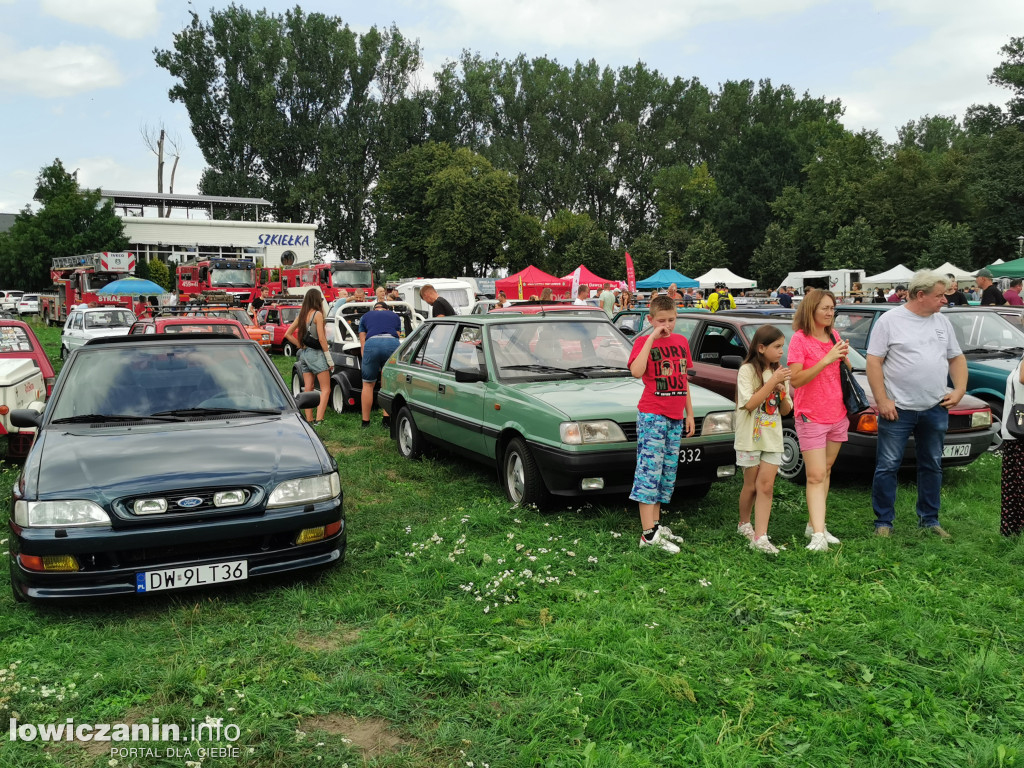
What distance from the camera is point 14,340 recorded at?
9422 millimetres

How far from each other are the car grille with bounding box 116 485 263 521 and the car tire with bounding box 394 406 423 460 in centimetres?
399

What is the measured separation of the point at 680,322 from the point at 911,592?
491cm

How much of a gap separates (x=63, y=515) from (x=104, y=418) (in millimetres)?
1110

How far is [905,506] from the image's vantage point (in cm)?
652

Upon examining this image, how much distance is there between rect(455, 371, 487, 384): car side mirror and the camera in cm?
679

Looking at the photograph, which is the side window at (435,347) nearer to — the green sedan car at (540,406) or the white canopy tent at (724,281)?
the green sedan car at (540,406)

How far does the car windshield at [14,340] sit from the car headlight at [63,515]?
242 inches

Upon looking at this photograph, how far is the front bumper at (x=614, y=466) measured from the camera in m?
5.79

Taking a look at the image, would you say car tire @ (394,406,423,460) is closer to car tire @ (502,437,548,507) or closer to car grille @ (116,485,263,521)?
car tire @ (502,437,548,507)

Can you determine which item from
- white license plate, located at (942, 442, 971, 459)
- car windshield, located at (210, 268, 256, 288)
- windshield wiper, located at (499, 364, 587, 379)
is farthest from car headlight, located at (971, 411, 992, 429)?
car windshield, located at (210, 268, 256, 288)

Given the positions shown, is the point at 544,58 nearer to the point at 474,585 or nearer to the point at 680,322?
the point at 680,322

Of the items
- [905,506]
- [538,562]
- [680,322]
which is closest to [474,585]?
[538,562]

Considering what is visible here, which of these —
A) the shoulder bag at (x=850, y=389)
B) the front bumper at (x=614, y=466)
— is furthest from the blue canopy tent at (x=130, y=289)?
the shoulder bag at (x=850, y=389)

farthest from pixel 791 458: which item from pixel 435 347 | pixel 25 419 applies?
pixel 25 419
